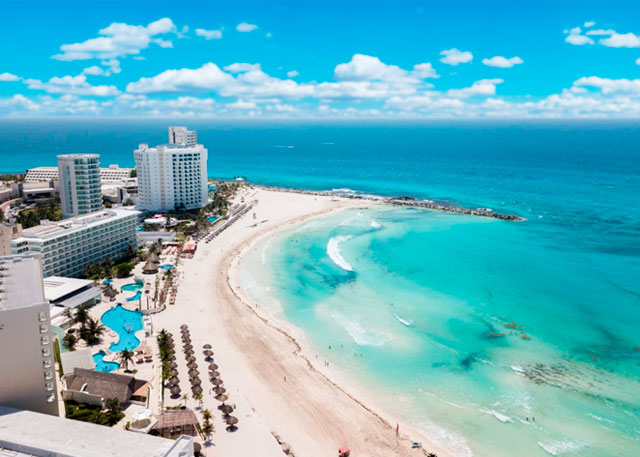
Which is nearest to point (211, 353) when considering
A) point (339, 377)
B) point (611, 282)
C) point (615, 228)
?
point (339, 377)

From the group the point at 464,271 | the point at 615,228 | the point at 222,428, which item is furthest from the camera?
the point at 615,228

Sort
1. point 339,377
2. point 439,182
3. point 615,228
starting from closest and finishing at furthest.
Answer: point 339,377 → point 615,228 → point 439,182

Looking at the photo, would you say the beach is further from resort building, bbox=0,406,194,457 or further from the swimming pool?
resort building, bbox=0,406,194,457

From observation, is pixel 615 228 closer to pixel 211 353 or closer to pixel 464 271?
pixel 464 271

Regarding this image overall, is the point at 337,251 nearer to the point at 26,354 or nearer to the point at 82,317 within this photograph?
the point at 82,317

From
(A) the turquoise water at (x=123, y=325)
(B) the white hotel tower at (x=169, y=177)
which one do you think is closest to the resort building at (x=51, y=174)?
(B) the white hotel tower at (x=169, y=177)

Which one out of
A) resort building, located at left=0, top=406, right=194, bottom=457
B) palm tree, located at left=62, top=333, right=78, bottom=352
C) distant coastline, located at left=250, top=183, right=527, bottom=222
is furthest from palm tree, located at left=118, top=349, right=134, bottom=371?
distant coastline, located at left=250, top=183, right=527, bottom=222

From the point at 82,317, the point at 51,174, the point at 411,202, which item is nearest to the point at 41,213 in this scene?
the point at 51,174
